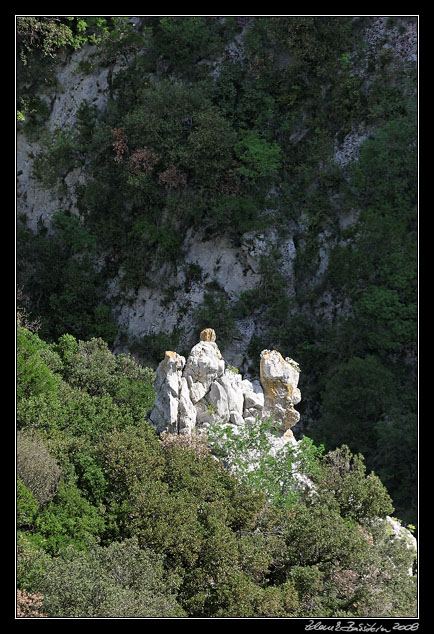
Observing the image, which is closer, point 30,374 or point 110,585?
point 110,585

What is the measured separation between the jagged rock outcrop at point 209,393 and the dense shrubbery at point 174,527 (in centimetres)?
59

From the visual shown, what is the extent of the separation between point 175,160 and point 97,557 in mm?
18151

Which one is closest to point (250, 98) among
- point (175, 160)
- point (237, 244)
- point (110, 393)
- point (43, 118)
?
point (175, 160)

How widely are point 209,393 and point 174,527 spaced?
4.74m

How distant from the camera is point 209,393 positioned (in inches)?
713

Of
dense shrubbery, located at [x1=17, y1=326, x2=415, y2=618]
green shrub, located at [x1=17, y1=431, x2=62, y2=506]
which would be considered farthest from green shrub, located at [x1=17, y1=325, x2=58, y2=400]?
green shrub, located at [x1=17, y1=431, x2=62, y2=506]

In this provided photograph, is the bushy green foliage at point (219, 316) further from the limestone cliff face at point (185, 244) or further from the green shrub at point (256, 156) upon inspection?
the green shrub at point (256, 156)

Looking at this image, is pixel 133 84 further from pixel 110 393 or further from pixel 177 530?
pixel 177 530

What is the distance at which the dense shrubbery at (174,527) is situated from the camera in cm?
1266

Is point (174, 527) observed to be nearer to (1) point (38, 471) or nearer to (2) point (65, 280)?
(1) point (38, 471)

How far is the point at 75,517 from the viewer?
14.1 m

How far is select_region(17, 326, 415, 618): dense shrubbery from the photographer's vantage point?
41.5 feet

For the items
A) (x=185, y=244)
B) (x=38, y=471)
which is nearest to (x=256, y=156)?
(x=185, y=244)

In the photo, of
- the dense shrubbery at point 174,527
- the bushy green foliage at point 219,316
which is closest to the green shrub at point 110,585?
the dense shrubbery at point 174,527
